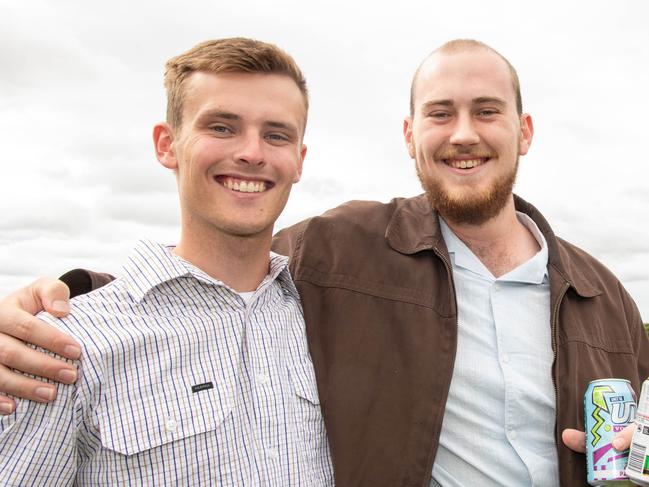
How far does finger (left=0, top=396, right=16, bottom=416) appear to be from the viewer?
2139 mm

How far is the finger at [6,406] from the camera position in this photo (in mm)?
2139

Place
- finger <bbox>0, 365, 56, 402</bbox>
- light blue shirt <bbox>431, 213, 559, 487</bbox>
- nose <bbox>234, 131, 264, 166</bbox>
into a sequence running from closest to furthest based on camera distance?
1. finger <bbox>0, 365, 56, 402</bbox>
2. nose <bbox>234, 131, 264, 166</bbox>
3. light blue shirt <bbox>431, 213, 559, 487</bbox>

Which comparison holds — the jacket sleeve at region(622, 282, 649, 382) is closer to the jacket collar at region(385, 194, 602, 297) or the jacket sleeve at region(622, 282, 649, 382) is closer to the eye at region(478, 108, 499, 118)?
the jacket collar at region(385, 194, 602, 297)

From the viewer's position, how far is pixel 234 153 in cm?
275

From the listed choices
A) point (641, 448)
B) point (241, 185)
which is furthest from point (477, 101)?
point (641, 448)

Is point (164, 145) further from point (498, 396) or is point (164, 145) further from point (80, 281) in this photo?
point (498, 396)

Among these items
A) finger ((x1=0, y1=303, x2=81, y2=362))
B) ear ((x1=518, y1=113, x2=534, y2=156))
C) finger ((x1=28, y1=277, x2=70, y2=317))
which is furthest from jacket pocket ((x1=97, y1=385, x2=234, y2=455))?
ear ((x1=518, y1=113, x2=534, y2=156))

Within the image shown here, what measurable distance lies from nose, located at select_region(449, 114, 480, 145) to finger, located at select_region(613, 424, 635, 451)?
1842 millimetres

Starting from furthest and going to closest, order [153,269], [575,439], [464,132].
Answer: [464,132]
[575,439]
[153,269]

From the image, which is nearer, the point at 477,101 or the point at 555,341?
the point at 555,341

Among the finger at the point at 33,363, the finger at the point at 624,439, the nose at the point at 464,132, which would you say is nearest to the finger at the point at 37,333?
the finger at the point at 33,363

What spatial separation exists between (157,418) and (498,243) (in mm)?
2409

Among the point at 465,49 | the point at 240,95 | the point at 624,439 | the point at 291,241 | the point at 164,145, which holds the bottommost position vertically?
the point at 624,439

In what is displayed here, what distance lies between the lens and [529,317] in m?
3.41
